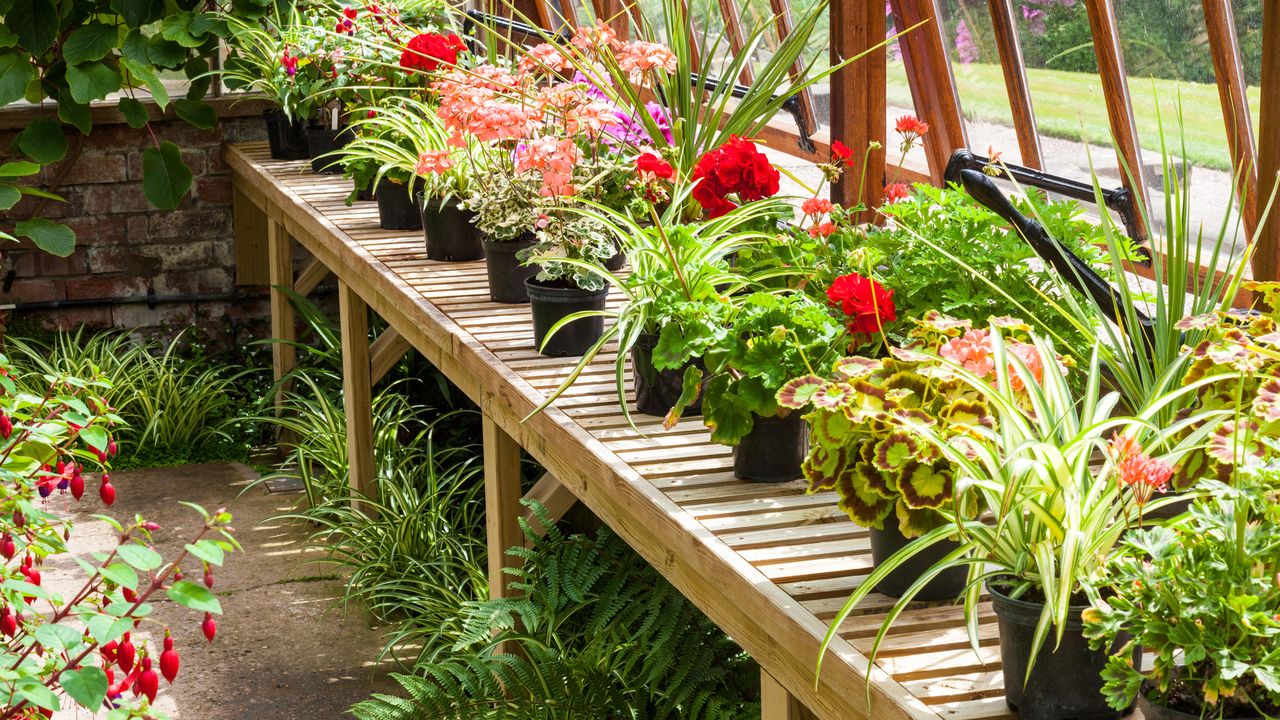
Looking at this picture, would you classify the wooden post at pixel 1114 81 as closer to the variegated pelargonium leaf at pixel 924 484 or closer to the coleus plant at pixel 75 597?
the variegated pelargonium leaf at pixel 924 484

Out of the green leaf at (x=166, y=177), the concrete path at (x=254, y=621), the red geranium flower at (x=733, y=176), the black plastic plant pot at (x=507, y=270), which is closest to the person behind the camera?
the red geranium flower at (x=733, y=176)

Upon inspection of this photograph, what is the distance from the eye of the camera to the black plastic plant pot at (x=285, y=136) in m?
5.31

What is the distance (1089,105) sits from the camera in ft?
15.1

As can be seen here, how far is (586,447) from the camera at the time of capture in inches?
93.4

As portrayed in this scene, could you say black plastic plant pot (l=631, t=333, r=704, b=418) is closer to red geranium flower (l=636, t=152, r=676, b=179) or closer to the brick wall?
red geranium flower (l=636, t=152, r=676, b=179)

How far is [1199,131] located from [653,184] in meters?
2.15

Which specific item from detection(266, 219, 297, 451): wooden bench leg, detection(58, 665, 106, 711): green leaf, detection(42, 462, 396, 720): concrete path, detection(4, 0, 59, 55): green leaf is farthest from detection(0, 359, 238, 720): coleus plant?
detection(4, 0, 59, 55): green leaf

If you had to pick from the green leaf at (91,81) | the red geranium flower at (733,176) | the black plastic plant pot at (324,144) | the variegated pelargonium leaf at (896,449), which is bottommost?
the variegated pelargonium leaf at (896,449)

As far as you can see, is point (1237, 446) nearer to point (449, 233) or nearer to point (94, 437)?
point (94, 437)

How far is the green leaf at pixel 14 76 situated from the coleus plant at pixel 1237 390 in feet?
15.1

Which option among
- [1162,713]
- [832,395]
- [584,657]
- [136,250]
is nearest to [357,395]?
[584,657]

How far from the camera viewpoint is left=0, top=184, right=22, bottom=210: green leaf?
508 centimetres

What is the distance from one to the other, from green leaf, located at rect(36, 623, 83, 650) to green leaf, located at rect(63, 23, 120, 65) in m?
4.26

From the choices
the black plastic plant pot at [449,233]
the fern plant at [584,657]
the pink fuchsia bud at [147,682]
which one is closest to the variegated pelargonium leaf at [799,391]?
the pink fuchsia bud at [147,682]
